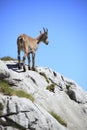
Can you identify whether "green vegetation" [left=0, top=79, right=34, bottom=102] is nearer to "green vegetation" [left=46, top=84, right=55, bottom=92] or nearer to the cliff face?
the cliff face

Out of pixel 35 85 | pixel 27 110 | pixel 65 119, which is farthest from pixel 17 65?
pixel 27 110

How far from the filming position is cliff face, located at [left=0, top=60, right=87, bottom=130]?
17.1 m

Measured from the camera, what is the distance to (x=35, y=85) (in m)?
23.7

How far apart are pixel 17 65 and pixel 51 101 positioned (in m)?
5.39

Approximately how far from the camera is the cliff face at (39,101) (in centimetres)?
1709

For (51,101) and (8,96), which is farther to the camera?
(51,101)

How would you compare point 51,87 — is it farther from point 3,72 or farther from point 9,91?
point 9,91

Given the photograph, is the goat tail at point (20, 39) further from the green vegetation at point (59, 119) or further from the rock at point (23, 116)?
the rock at point (23, 116)

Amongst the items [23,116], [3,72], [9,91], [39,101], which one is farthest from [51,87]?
[23,116]

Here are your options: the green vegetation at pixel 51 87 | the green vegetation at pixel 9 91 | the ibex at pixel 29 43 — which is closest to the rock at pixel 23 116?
the green vegetation at pixel 9 91

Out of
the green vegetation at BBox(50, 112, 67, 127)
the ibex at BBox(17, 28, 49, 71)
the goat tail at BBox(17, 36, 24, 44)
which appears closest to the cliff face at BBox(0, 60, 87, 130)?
the green vegetation at BBox(50, 112, 67, 127)

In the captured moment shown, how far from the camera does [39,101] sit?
70.4 ft

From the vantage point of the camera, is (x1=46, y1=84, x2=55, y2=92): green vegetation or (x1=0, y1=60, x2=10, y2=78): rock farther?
(x1=46, y1=84, x2=55, y2=92): green vegetation

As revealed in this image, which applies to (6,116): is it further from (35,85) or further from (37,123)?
(35,85)
